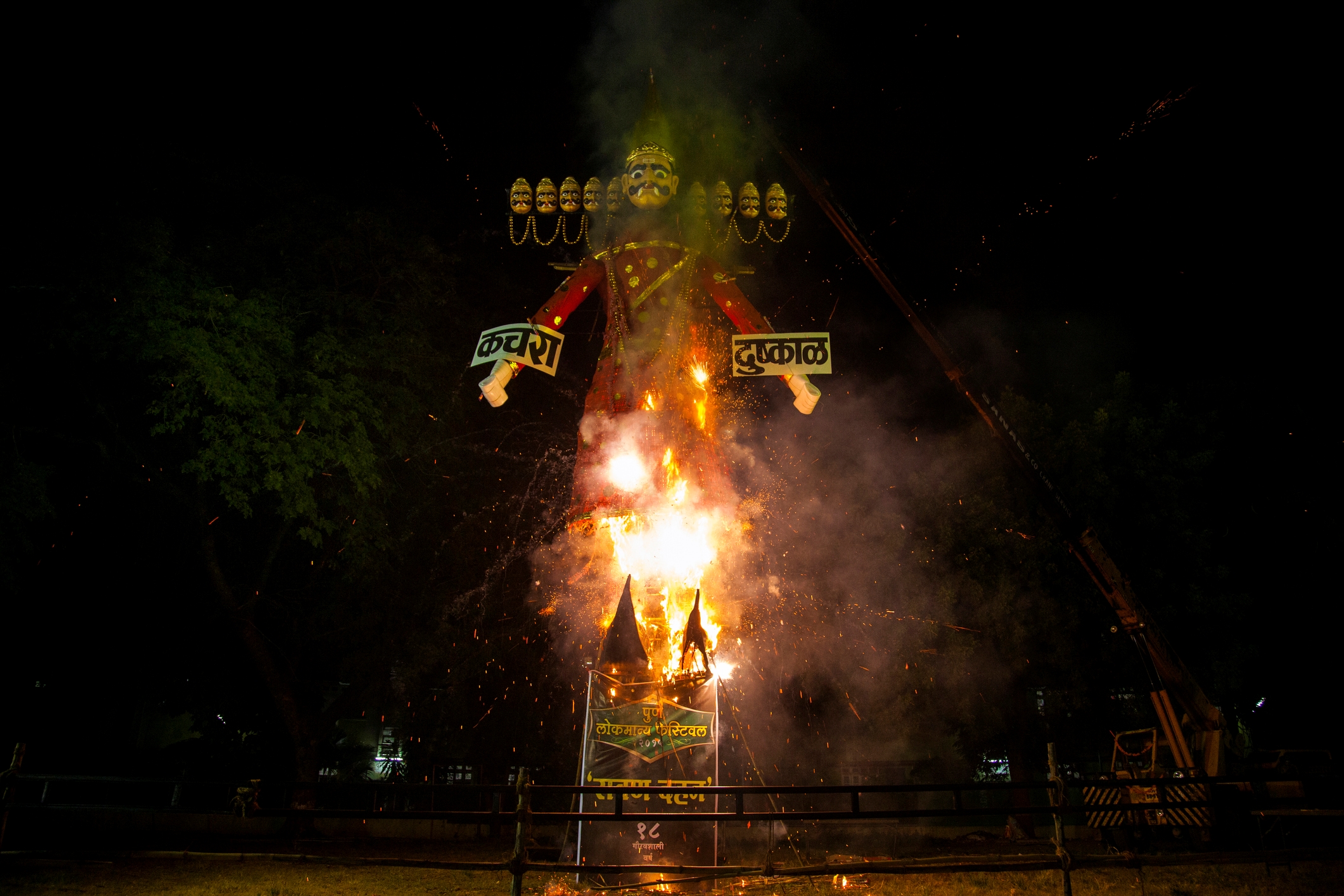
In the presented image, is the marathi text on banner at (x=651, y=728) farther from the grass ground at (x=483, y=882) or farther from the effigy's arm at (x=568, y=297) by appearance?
the effigy's arm at (x=568, y=297)

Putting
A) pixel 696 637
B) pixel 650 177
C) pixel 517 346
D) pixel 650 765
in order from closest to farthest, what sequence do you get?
pixel 650 765 < pixel 696 637 < pixel 517 346 < pixel 650 177

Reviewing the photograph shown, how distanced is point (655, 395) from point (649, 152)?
9.92 feet

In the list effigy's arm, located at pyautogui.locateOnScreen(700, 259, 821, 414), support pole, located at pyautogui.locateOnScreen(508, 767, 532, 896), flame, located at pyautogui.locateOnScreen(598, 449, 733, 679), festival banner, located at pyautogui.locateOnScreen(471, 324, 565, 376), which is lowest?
support pole, located at pyautogui.locateOnScreen(508, 767, 532, 896)

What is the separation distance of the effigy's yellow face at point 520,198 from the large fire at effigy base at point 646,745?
502cm

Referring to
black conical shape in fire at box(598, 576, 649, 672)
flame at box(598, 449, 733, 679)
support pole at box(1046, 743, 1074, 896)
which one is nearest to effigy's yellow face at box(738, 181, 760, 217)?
flame at box(598, 449, 733, 679)

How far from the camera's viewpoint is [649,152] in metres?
9.92

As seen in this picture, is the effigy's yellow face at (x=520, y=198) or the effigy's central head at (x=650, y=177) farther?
the effigy's yellow face at (x=520, y=198)

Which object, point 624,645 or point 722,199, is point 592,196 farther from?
point 624,645

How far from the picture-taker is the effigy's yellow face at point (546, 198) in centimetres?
1036

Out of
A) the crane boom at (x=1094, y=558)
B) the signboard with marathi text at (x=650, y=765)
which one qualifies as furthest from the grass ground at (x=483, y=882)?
the crane boom at (x=1094, y=558)

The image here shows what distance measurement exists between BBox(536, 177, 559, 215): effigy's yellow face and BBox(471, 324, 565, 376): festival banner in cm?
163

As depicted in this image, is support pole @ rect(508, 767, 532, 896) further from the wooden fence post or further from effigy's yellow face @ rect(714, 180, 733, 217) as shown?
effigy's yellow face @ rect(714, 180, 733, 217)

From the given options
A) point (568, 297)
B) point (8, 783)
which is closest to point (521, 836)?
point (8, 783)

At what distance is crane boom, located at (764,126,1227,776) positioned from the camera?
9.60 m
